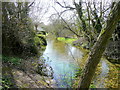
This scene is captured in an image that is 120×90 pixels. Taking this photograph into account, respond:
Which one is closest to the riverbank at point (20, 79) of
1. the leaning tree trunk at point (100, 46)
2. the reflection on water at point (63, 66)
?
the reflection on water at point (63, 66)

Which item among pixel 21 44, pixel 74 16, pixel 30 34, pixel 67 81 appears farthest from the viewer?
pixel 30 34

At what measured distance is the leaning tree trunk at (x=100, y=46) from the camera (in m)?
1.94

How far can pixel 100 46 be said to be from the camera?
2.12m

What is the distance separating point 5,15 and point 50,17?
7.29 feet

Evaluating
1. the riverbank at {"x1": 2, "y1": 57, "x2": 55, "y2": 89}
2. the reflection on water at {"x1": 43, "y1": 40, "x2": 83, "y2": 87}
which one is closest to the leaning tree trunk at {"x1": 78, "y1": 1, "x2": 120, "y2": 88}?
the reflection on water at {"x1": 43, "y1": 40, "x2": 83, "y2": 87}

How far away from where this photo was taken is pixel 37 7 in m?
7.09

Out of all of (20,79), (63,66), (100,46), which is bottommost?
(63,66)

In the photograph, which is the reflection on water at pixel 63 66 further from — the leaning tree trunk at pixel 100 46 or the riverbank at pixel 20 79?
the leaning tree trunk at pixel 100 46

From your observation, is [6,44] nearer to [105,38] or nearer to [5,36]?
[5,36]

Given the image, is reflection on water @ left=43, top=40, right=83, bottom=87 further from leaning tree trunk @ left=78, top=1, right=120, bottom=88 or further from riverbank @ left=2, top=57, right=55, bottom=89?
leaning tree trunk @ left=78, top=1, right=120, bottom=88

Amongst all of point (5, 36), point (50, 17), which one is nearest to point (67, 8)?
point (50, 17)

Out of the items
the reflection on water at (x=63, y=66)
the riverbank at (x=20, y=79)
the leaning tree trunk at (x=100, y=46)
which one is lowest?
the reflection on water at (x=63, y=66)

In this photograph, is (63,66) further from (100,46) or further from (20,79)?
(100,46)

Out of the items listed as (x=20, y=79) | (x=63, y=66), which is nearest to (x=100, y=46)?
(x=20, y=79)
